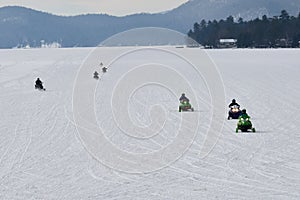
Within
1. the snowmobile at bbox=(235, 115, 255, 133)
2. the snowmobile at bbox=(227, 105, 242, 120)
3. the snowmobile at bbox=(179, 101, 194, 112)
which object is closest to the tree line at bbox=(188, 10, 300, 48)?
the snowmobile at bbox=(179, 101, 194, 112)

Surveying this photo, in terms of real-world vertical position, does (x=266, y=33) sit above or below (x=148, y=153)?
above

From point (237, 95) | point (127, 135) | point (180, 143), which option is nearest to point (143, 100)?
point (237, 95)

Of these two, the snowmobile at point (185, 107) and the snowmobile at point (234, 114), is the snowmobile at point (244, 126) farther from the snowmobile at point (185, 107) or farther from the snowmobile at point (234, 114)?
the snowmobile at point (185, 107)

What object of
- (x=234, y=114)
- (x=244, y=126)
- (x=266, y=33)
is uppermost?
(x=266, y=33)

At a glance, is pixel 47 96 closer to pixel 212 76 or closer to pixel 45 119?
pixel 45 119

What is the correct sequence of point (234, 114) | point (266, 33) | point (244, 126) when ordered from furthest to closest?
point (266, 33) < point (234, 114) < point (244, 126)

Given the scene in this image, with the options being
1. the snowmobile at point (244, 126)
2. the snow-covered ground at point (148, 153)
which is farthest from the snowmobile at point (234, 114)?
the snowmobile at point (244, 126)

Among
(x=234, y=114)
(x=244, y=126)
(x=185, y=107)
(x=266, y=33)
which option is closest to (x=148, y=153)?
(x=244, y=126)

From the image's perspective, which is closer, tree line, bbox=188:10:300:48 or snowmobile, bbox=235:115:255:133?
snowmobile, bbox=235:115:255:133

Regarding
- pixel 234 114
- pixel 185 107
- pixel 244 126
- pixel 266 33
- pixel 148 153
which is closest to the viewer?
pixel 148 153

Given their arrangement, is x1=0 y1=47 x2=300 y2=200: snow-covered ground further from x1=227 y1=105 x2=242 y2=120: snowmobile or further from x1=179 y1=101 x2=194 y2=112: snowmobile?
x1=227 y1=105 x2=242 y2=120: snowmobile

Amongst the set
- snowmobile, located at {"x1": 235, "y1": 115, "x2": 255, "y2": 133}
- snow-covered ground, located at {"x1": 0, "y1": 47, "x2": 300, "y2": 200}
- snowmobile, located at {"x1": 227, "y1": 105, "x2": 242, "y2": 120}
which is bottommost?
snow-covered ground, located at {"x1": 0, "y1": 47, "x2": 300, "y2": 200}

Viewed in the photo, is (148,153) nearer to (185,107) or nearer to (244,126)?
(244,126)

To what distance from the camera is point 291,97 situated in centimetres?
2102
